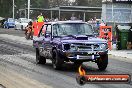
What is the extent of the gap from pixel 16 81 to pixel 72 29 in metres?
4.04

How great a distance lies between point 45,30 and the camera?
15.2 m

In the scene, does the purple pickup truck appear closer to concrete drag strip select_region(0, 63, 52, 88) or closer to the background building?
concrete drag strip select_region(0, 63, 52, 88)

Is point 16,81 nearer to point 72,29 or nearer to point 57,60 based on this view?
point 57,60

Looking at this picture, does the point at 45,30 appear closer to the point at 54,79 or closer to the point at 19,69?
the point at 19,69

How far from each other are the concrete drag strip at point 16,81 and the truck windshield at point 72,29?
7.67 ft

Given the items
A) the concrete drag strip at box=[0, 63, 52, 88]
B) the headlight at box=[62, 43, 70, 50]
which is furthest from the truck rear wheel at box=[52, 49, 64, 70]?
the concrete drag strip at box=[0, 63, 52, 88]

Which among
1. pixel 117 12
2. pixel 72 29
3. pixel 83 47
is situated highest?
pixel 117 12

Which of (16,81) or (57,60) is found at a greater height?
(57,60)

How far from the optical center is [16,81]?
10.7 metres

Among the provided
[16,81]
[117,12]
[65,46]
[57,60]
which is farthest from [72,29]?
[117,12]

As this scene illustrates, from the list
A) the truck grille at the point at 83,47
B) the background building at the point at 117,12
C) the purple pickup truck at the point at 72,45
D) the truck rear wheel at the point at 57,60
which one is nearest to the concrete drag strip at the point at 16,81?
the truck rear wheel at the point at 57,60

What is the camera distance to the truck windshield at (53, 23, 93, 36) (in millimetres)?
14094

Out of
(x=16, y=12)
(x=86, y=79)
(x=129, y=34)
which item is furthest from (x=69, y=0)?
(x=86, y=79)

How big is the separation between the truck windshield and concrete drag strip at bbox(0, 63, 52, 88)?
2.34 metres
